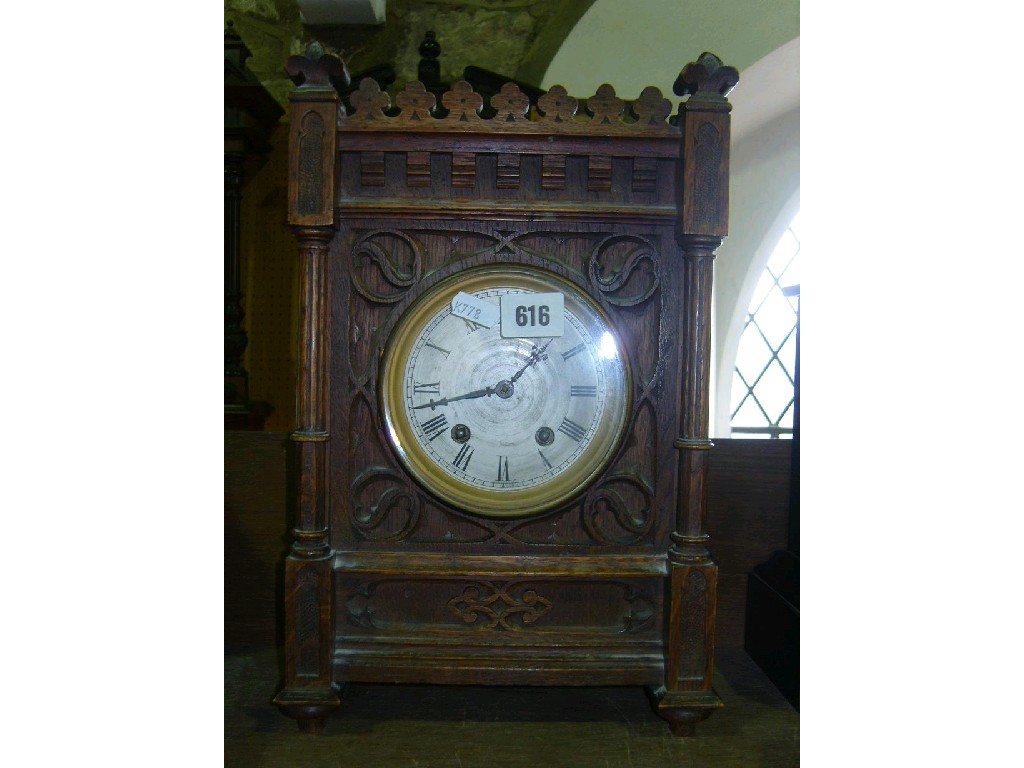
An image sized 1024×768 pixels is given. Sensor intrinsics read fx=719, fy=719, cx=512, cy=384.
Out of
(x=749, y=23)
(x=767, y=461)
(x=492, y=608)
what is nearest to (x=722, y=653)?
(x=767, y=461)

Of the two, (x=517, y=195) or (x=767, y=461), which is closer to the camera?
(x=517, y=195)

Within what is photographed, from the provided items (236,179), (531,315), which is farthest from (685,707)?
(236,179)

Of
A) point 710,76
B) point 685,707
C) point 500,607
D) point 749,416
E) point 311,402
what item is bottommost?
point 685,707

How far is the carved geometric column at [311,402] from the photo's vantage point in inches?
40.1

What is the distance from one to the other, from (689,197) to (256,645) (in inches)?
43.5

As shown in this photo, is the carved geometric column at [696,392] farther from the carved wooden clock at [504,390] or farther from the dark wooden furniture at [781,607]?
the dark wooden furniture at [781,607]

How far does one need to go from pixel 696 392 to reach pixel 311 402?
56 centimetres

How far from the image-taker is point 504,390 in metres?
1.06

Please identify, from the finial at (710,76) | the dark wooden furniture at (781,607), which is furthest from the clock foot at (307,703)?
the finial at (710,76)

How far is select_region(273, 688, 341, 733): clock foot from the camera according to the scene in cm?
102

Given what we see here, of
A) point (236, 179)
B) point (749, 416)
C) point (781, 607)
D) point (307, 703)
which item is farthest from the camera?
point (749, 416)

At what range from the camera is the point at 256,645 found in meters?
1.35

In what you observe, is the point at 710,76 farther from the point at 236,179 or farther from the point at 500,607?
the point at 236,179

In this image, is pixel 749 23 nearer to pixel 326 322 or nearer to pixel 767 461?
pixel 767 461
